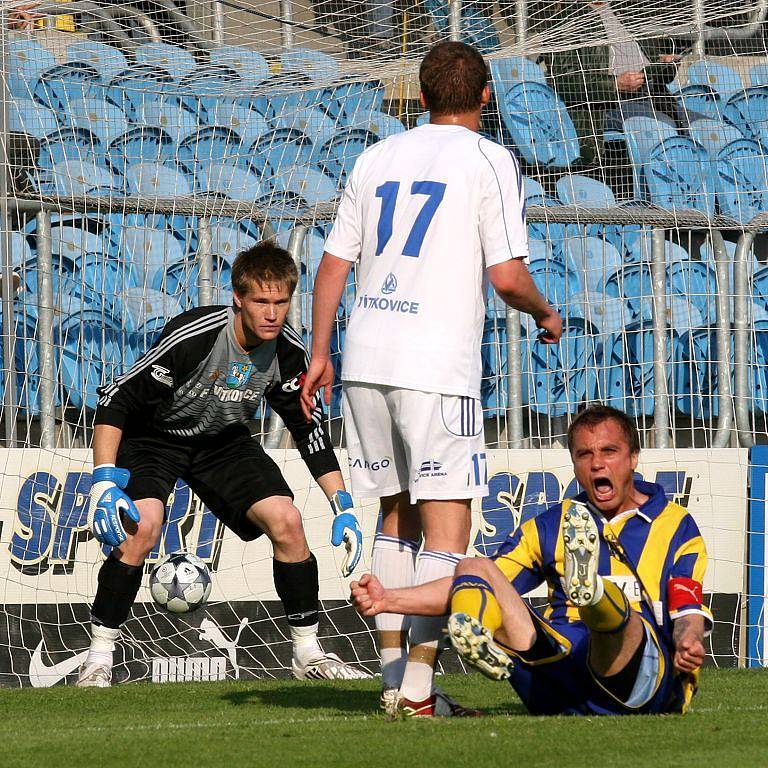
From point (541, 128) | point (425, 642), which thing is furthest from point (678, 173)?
point (425, 642)

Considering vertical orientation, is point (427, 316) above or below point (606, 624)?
above

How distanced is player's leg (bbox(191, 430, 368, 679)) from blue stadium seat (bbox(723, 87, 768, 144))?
5.04 metres

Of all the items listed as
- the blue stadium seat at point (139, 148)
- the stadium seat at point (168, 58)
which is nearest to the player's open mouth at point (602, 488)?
the blue stadium seat at point (139, 148)

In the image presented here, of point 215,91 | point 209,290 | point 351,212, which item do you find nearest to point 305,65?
point 215,91

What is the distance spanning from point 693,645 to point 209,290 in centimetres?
489

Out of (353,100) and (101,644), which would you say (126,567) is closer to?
(101,644)

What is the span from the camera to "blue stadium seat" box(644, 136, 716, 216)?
796 cm

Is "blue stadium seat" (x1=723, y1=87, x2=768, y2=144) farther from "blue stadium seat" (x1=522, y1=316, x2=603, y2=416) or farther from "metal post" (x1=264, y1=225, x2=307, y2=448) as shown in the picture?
"metal post" (x1=264, y1=225, x2=307, y2=448)

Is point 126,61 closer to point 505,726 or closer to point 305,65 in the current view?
point 305,65

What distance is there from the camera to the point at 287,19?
29.8ft

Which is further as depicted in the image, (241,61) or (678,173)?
(241,61)

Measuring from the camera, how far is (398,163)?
3.60 meters

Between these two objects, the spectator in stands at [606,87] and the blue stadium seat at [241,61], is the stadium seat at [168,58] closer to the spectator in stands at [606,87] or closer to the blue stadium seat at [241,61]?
the blue stadium seat at [241,61]

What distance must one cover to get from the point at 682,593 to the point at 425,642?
719 millimetres
